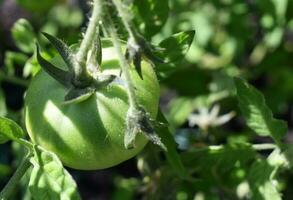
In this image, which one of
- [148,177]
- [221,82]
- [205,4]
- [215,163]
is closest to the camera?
[215,163]

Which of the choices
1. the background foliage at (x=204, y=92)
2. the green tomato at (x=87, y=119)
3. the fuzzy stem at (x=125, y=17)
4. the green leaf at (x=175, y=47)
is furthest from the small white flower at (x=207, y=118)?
the fuzzy stem at (x=125, y=17)

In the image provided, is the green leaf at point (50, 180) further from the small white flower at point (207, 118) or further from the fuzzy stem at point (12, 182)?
the small white flower at point (207, 118)

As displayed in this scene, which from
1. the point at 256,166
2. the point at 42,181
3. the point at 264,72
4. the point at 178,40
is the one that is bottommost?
the point at 264,72

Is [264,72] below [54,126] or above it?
below

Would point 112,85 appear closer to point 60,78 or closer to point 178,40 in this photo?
point 60,78

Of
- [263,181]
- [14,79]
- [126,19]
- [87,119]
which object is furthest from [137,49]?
[14,79]

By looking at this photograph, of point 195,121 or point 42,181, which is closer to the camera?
point 42,181

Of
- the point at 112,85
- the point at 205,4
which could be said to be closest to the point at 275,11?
the point at 205,4
